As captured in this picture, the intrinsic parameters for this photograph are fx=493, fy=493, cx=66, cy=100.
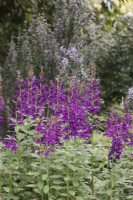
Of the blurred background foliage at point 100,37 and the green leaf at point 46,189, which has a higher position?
the blurred background foliage at point 100,37

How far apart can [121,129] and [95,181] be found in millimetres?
711

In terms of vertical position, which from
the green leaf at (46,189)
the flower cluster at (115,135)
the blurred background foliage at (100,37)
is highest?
the blurred background foliage at (100,37)

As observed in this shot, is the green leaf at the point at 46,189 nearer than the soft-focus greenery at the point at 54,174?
Yes

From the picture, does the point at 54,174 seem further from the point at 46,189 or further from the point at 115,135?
the point at 115,135

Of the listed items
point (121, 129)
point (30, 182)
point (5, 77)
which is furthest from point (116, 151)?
point (5, 77)

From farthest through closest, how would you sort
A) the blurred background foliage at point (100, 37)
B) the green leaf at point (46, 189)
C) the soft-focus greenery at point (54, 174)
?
the blurred background foliage at point (100, 37) → the soft-focus greenery at point (54, 174) → the green leaf at point (46, 189)

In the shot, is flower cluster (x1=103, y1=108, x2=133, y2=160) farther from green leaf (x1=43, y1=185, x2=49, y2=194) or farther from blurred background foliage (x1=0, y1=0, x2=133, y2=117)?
blurred background foliage (x1=0, y1=0, x2=133, y2=117)

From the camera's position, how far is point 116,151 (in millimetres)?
4523

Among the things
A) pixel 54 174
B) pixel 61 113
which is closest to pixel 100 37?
pixel 61 113

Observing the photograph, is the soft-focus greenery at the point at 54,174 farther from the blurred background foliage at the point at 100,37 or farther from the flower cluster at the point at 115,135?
the blurred background foliage at the point at 100,37

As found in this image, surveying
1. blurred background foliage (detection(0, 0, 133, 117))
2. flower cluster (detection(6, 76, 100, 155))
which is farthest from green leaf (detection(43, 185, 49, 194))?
blurred background foliage (detection(0, 0, 133, 117))

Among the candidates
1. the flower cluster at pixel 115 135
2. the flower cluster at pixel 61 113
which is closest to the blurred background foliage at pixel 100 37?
the flower cluster at pixel 61 113

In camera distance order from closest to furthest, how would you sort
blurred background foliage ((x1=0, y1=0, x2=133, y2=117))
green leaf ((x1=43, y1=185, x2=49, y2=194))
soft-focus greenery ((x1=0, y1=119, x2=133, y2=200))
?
1. green leaf ((x1=43, y1=185, x2=49, y2=194))
2. soft-focus greenery ((x1=0, y1=119, x2=133, y2=200))
3. blurred background foliage ((x1=0, y1=0, x2=133, y2=117))

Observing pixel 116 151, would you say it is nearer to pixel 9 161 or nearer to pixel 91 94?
pixel 91 94
